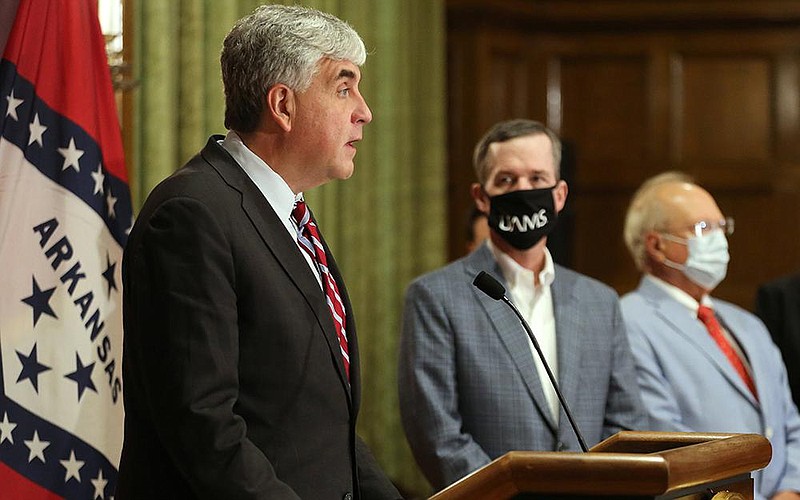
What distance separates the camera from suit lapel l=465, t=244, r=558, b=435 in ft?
10.6

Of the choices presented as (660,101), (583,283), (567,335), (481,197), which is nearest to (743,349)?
(583,283)

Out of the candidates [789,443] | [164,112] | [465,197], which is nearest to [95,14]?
[164,112]

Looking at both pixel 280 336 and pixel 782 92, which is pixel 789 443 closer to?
pixel 280 336

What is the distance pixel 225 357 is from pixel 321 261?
46 cm

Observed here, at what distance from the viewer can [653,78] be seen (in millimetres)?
6816

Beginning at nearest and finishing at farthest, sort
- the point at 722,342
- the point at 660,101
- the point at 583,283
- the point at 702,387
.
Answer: the point at 583,283 < the point at 702,387 < the point at 722,342 < the point at 660,101

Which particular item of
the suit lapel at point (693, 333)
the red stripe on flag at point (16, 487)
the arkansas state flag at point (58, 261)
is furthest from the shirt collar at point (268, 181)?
the suit lapel at point (693, 333)

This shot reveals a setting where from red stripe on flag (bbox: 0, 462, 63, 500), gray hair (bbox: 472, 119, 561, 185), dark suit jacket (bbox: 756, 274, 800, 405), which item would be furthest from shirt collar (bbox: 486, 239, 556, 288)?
dark suit jacket (bbox: 756, 274, 800, 405)

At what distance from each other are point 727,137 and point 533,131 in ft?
12.1

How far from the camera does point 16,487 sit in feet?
9.05

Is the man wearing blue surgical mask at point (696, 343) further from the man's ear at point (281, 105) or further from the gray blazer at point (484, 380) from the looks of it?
the man's ear at point (281, 105)

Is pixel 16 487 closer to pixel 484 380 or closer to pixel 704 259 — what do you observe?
pixel 484 380

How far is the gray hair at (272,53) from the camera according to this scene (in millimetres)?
2244

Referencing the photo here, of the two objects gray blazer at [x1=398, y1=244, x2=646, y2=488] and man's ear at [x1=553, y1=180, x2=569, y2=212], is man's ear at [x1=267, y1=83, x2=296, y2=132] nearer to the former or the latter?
gray blazer at [x1=398, y1=244, x2=646, y2=488]
